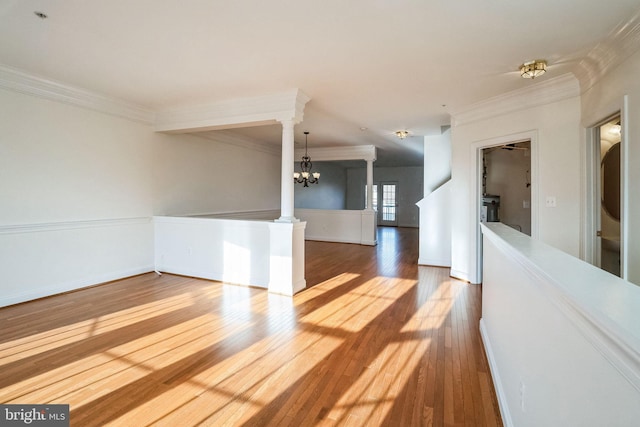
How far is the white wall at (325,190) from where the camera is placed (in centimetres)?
1205

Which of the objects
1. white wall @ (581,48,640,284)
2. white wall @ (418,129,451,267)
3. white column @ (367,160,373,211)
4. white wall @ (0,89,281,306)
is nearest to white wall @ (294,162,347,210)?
white column @ (367,160,373,211)

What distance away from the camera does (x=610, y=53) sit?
9.03 ft

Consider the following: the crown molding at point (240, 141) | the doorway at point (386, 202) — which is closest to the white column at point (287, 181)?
the crown molding at point (240, 141)

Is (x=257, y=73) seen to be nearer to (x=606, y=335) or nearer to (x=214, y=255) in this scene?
(x=214, y=255)

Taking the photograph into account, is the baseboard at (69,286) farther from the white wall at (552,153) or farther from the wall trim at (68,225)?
the white wall at (552,153)

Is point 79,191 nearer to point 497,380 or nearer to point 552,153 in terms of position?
point 497,380

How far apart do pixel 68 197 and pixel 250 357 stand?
135 inches

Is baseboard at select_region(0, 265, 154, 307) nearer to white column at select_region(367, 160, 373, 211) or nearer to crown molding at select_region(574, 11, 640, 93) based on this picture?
white column at select_region(367, 160, 373, 211)

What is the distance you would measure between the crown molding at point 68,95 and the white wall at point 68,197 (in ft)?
0.28

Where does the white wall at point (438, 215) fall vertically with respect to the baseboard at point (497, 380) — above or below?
above

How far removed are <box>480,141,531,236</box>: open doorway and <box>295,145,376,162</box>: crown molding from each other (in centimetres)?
273

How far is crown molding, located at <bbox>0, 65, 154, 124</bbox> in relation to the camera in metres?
3.54

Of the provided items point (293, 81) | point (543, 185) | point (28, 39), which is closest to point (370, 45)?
point (293, 81)

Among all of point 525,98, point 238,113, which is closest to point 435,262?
point 525,98
